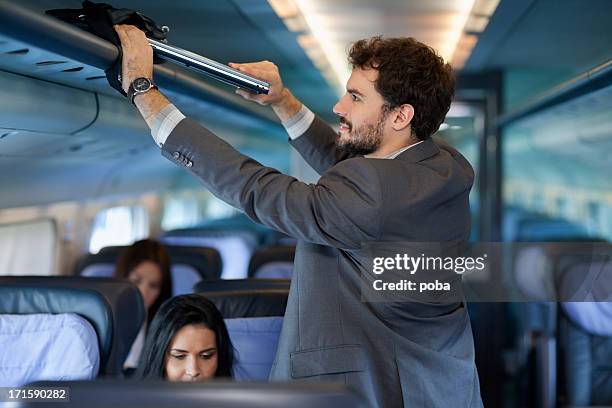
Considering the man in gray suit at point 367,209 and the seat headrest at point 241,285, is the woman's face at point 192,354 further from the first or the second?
the man in gray suit at point 367,209

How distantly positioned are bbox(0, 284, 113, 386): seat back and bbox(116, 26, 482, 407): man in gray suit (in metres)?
0.65

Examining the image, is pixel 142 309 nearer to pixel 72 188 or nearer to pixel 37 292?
pixel 37 292

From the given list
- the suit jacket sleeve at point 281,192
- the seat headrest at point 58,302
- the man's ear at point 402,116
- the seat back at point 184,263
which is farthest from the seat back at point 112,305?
the seat back at point 184,263

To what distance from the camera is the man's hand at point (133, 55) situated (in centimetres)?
228

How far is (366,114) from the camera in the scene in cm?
246

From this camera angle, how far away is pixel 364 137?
2.48 metres

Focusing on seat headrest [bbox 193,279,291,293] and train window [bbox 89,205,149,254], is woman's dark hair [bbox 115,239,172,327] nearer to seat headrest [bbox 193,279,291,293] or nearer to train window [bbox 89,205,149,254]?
seat headrest [bbox 193,279,291,293]

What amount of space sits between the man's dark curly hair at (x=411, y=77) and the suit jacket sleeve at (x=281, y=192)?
0.29m

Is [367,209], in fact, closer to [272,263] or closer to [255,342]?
[255,342]

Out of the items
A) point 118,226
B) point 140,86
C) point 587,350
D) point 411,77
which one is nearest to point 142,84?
point 140,86

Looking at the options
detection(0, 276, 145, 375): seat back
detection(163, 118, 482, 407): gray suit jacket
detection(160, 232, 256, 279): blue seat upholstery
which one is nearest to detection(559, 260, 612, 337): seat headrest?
detection(163, 118, 482, 407): gray suit jacket

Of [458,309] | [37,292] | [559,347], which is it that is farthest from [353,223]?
[559,347]

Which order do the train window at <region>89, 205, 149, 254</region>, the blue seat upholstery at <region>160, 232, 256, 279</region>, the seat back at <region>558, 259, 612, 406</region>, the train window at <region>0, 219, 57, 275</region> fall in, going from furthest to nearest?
1. the blue seat upholstery at <region>160, 232, 256, 279</region>
2. the train window at <region>89, 205, 149, 254</region>
3. the train window at <region>0, 219, 57, 275</region>
4. the seat back at <region>558, 259, 612, 406</region>

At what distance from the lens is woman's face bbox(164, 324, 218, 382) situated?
3.08 meters
